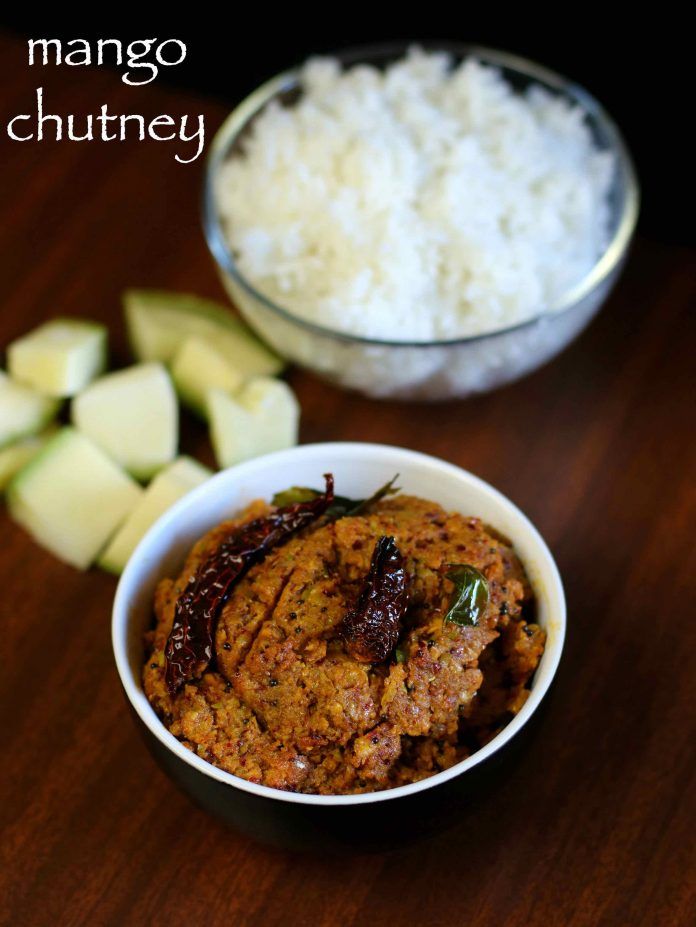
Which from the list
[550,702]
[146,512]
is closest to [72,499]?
[146,512]

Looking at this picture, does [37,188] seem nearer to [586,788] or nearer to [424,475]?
[424,475]

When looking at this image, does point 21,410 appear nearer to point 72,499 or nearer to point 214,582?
point 72,499

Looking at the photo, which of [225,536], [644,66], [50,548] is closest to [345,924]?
[225,536]

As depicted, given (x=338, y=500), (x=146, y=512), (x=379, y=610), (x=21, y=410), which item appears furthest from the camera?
(x=21, y=410)

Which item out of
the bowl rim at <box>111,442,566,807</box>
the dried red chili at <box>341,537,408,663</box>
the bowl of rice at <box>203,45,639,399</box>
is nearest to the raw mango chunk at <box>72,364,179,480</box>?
the bowl of rice at <box>203,45,639,399</box>

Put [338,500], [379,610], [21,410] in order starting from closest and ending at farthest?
1. [379,610]
2. [338,500]
3. [21,410]

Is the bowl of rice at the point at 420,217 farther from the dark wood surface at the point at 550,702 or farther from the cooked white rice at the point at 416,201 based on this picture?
the dark wood surface at the point at 550,702
